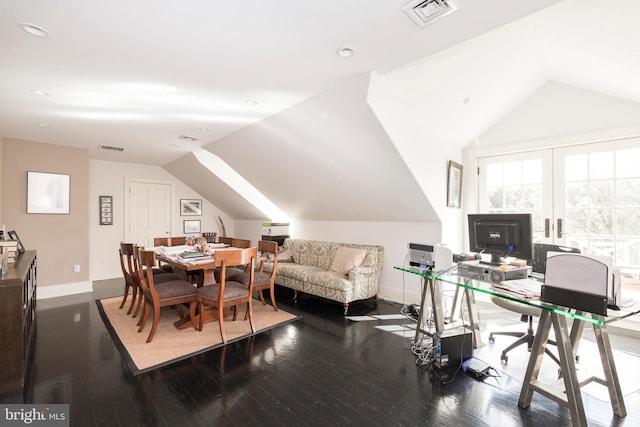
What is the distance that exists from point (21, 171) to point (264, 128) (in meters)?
3.75

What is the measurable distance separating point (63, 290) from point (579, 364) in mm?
6527

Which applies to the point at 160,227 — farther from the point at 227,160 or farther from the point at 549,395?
the point at 549,395

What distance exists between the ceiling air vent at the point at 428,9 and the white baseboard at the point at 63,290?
227 inches

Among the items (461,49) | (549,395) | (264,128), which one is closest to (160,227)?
(264,128)

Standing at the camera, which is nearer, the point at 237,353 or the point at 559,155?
the point at 237,353

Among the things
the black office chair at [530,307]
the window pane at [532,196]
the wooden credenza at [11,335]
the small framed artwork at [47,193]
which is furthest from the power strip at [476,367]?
the small framed artwork at [47,193]

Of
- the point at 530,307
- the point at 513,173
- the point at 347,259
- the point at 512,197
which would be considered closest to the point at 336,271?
the point at 347,259

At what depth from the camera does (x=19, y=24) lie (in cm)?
186

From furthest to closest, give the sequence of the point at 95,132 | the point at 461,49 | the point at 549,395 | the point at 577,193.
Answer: the point at 95,132, the point at 577,193, the point at 461,49, the point at 549,395

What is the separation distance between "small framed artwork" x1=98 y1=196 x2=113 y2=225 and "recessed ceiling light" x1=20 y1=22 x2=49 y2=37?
4.51 metres

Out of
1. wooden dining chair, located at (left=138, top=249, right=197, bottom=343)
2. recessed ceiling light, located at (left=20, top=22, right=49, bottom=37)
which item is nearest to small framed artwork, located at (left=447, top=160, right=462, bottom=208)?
wooden dining chair, located at (left=138, top=249, right=197, bottom=343)

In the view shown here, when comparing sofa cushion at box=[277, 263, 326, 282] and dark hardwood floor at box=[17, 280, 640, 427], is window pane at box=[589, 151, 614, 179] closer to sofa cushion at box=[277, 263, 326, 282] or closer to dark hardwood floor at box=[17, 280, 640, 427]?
dark hardwood floor at box=[17, 280, 640, 427]

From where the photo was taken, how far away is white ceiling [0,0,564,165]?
175 cm

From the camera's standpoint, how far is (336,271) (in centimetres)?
425
